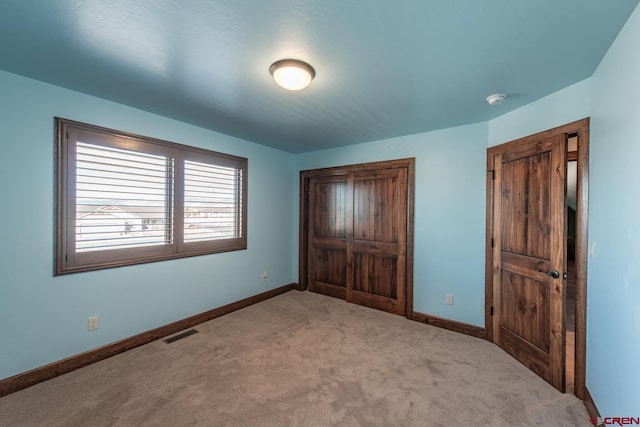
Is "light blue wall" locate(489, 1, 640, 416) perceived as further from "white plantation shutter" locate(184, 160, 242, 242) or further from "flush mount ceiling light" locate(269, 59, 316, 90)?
"white plantation shutter" locate(184, 160, 242, 242)

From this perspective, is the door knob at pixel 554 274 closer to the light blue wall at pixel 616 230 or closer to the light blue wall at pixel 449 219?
the light blue wall at pixel 616 230

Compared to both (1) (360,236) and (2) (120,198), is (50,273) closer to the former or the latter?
(2) (120,198)

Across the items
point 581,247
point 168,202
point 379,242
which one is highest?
point 168,202

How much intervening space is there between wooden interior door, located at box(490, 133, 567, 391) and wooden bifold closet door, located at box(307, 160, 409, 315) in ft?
3.57

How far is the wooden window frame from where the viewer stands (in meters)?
2.22

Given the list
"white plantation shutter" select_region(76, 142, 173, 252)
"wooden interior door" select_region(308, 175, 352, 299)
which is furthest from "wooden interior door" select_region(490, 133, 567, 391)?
"white plantation shutter" select_region(76, 142, 173, 252)

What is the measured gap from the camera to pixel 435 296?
10.6ft

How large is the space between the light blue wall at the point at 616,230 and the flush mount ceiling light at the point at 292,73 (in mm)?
1777

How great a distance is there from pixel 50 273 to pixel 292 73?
2.58 metres

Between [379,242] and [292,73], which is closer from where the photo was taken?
[292,73]

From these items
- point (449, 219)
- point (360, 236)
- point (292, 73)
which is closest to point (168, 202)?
point (292, 73)

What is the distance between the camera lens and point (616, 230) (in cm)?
156

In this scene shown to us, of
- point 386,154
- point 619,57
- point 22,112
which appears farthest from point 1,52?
point 619,57

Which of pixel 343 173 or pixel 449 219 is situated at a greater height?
pixel 343 173
